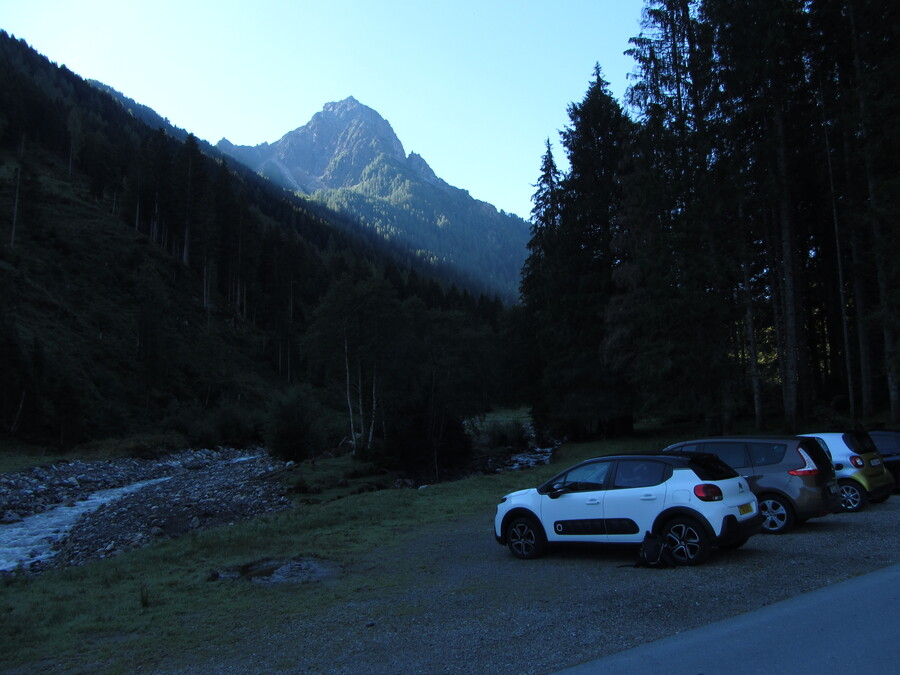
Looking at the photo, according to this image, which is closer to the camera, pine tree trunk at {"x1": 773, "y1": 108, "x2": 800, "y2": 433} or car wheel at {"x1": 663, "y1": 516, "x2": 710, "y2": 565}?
car wheel at {"x1": 663, "y1": 516, "x2": 710, "y2": 565}

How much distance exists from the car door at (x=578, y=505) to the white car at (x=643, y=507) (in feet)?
0.05

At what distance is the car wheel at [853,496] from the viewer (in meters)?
12.7

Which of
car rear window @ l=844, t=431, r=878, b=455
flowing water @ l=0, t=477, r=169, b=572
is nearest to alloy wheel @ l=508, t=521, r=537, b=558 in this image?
car rear window @ l=844, t=431, r=878, b=455

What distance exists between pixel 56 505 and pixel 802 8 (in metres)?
36.8

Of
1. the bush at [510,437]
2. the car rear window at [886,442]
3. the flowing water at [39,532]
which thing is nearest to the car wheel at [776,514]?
the car rear window at [886,442]

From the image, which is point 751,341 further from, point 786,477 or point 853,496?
point 786,477

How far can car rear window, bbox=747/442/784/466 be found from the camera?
36.4ft

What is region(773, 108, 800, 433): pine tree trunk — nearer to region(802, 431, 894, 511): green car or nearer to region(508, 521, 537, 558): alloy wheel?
region(802, 431, 894, 511): green car

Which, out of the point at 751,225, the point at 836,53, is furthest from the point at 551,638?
the point at 836,53

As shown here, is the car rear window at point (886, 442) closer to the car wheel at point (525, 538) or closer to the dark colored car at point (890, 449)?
the dark colored car at point (890, 449)

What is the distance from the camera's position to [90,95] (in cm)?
15862

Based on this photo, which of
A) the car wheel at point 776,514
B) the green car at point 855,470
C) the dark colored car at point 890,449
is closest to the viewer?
the car wheel at point 776,514

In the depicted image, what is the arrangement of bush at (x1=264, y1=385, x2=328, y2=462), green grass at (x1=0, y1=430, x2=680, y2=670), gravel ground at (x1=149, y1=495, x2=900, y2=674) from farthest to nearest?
bush at (x1=264, y1=385, x2=328, y2=462), green grass at (x1=0, y1=430, x2=680, y2=670), gravel ground at (x1=149, y1=495, x2=900, y2=674)

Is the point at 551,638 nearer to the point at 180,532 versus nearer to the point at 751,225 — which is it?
the point at 180,532
